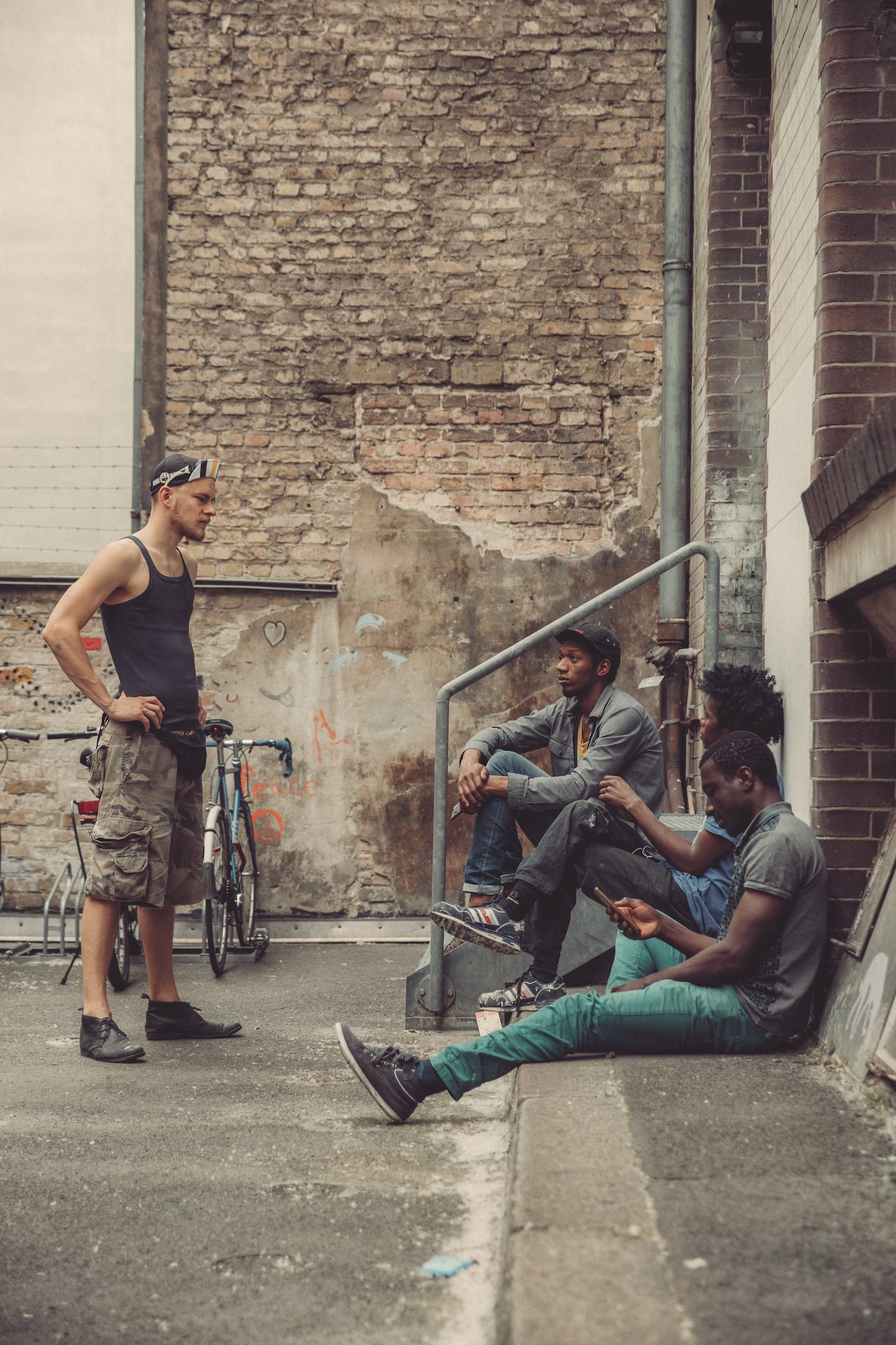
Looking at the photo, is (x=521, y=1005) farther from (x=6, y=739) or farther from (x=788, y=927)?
(x=6, y=739)

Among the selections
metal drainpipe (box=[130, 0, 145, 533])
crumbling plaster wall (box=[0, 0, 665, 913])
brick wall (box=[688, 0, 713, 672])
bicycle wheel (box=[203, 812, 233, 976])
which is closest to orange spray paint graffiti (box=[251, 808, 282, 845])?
crumbling plaster wall (box=[0, 0, 665, 913])

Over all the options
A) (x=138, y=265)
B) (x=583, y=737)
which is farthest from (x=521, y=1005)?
(x=138, y=265)

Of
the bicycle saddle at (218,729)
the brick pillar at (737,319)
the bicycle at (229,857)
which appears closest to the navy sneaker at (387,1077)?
the bicycle at (229,857)

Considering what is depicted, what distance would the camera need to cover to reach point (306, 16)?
7645 mm

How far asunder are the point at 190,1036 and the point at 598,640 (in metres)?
2.17

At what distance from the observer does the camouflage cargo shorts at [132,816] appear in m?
4.25

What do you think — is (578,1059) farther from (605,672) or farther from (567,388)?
(567,388)

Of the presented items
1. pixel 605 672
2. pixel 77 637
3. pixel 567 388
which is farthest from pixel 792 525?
pixel 567 388

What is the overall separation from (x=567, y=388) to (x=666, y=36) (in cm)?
218

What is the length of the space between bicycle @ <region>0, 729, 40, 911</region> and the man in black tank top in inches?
93.3

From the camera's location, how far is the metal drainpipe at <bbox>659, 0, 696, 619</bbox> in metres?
7.15

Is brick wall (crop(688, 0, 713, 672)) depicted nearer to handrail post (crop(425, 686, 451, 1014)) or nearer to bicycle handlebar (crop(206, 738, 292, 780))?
handrail post (crop(425, 686, 451, 1014))

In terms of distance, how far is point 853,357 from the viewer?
3.79 meters

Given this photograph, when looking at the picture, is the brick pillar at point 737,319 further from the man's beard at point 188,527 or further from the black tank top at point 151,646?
the black tank top at point 151,646
